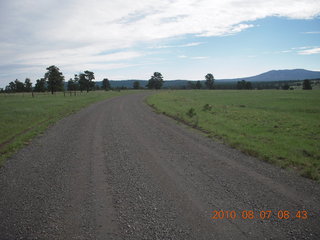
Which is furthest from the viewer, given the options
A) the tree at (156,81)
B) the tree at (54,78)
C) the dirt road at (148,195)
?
the tree at (156,81)

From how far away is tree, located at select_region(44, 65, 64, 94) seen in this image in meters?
71.6

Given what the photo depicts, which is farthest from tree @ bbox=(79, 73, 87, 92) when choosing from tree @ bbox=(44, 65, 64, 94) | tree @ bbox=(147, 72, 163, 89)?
tree @ bbox=(147, 72, 163, 89)

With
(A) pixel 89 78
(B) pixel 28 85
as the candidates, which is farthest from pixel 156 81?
(B) pixel 28 85

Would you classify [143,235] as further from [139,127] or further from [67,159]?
[139,127]

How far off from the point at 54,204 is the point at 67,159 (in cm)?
313
